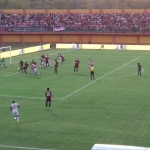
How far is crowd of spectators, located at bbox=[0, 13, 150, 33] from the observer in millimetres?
83306

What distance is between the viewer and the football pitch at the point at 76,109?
21.9 m

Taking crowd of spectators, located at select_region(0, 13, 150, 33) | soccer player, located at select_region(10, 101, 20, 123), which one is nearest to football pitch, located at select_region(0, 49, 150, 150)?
soccer player, located at select_region(10, 101, 20, 123)

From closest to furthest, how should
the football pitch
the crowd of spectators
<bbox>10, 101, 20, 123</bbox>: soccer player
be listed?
the football pitch → <bbox>10, 101, 20, 123</bbox>: soccer player → the crowd of spectators

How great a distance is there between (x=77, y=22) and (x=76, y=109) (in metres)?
61.8

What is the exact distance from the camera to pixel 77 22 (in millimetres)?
89188

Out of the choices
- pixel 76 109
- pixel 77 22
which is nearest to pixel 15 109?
pixel 76 109

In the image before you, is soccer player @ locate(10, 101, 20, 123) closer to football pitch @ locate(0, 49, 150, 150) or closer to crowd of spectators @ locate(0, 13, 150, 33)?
football pitch @ locate(0, 49, 150, 150)

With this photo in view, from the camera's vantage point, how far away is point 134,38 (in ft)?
267

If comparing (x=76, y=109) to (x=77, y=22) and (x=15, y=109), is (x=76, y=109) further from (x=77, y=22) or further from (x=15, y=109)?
(x=77, y=22)

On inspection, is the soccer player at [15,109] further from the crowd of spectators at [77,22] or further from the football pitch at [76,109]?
the crowd of spectators at [77,22]

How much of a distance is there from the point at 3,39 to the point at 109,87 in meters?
51.3

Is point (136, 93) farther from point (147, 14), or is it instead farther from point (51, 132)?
point (147, 14)

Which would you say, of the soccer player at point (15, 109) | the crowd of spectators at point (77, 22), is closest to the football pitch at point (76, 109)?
the soccer player at point (15, 109)

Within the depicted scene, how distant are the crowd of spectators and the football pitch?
34.7 metres
